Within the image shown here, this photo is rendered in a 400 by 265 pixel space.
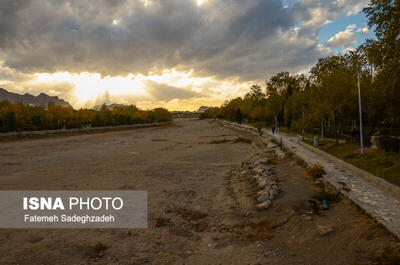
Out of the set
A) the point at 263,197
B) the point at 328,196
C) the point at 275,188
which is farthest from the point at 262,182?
the point at 328,196

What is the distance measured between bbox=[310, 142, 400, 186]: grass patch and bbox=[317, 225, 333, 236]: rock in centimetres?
473

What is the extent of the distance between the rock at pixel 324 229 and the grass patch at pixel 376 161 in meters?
4.73

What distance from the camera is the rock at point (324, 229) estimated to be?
6657mm

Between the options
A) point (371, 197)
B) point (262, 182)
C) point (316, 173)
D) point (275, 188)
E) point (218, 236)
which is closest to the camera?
point (218, 236)

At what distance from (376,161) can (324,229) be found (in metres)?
8.78

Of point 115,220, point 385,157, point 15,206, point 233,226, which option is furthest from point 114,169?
point 385,157

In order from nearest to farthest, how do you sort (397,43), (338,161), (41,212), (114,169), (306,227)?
(306,227) → (41,212) → (397,43) → (338,161) → (114,169)

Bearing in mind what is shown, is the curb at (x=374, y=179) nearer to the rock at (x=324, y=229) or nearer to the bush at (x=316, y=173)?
the bush at (x=316, y=173)

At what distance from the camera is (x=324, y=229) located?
22.3ft

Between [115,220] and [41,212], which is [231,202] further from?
[41,212]

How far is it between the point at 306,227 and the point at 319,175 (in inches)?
204

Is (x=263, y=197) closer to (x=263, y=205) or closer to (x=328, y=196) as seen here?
(x=263, y=205)

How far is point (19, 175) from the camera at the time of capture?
16234mm

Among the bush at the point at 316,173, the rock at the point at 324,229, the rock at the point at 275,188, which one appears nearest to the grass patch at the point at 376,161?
the bush at the point at 316,173
